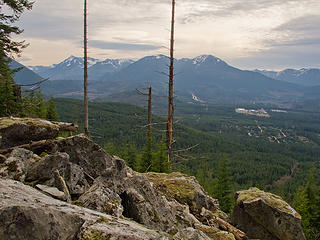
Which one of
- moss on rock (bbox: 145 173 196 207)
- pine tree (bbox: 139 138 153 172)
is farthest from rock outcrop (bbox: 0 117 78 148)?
pine tree (bbox: 139 138 153 172)

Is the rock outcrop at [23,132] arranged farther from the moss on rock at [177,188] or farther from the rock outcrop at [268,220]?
the rock outcrop at [268,220]

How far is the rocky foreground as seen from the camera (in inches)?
156

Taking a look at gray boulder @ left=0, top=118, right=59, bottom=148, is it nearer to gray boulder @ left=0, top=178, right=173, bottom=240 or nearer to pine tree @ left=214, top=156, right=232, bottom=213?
gray boulder @ left=0, top=178, right=173, bottom=240

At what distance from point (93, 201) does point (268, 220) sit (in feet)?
29.9

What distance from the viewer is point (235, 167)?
404 feet

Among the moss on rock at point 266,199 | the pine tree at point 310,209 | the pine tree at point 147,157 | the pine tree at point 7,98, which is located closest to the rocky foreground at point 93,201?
the moss on rock at point 266,199

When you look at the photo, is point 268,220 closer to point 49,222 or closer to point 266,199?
point 266,199

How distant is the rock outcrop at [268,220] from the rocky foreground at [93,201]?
4 centimetres

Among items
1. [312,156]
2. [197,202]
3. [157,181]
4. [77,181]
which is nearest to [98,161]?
[77,181]

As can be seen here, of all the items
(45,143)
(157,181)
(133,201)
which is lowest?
(157,181)

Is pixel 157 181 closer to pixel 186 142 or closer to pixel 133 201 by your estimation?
pixel 133 201

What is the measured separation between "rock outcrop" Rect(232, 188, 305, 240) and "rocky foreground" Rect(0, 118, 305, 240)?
0.14 ft

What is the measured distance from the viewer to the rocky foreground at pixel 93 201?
396 centimetres

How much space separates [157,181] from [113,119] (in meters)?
184
